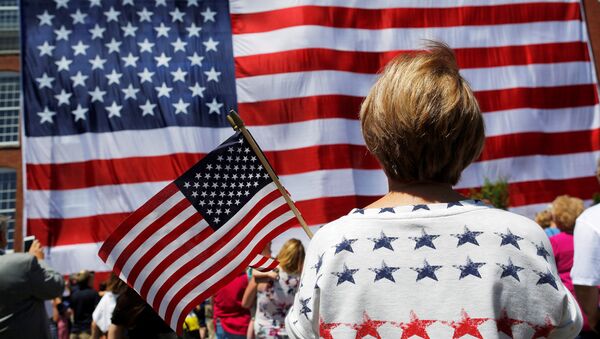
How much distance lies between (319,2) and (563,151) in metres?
4.86

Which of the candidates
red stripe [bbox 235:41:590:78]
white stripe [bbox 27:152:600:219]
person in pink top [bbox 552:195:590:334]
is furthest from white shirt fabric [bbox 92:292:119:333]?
red stripe [bbox 235:41:590:78]

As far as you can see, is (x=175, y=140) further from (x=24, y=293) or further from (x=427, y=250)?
(x=427, y=250)

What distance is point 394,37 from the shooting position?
12039 millimetres

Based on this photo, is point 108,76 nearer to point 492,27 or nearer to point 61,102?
point 61,102

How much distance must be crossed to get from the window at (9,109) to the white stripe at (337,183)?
18.7 m

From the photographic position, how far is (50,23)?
37.1ft

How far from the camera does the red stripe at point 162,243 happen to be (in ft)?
11.7

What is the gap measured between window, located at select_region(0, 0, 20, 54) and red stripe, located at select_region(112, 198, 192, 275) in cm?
2877

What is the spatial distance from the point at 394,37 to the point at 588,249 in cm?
914

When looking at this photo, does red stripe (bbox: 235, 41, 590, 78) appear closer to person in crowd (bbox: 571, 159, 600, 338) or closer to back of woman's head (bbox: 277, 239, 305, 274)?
back of woman's head (bbox: 277, 239, 305, 274)

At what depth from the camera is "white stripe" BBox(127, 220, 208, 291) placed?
3566mm

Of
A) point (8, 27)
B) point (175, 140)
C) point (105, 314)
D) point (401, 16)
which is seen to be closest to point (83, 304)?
point (105, 314)

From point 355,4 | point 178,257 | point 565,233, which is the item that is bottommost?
point 565,233

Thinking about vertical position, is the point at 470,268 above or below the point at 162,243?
above
